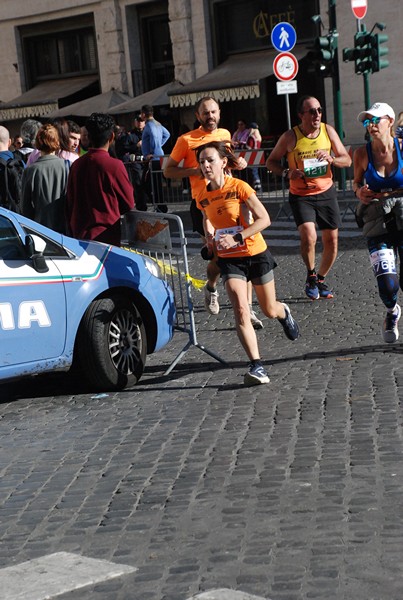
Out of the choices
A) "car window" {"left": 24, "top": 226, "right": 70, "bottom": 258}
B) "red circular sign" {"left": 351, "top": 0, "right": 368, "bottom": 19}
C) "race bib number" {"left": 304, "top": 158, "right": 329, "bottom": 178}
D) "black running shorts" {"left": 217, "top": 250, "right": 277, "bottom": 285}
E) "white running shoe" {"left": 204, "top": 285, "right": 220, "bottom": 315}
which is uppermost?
"red circular sign" {"left": 351, "top": 0, "right": 368, "bottom": 19}

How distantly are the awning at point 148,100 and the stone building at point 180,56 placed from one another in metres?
0.19

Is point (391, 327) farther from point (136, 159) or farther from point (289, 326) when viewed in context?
point (136, 159)

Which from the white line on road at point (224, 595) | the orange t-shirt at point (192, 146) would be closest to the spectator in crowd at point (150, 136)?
the orange t-shirt at point (192, 146)

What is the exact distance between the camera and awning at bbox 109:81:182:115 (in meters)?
32.9

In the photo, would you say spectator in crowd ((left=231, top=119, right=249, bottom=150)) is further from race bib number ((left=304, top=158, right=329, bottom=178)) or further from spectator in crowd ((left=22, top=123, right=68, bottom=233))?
spectator in crowd ((left=22, top=123, right=68, bottom=233))

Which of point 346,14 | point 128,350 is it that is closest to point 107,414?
point 128,350

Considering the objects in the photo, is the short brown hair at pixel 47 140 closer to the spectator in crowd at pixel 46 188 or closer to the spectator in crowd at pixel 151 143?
the spectator in crowd at pixel 46 188

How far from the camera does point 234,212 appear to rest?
8594 millimetres

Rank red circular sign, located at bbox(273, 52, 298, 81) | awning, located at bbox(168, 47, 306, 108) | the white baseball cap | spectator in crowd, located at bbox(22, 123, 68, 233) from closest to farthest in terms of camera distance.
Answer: the white baseball cap < spectator in crowd, located at bbox(22, 123, 68, 233) < red circular sign, located at bbox(273, 52, 298, 81) < awning, located at bbox(168, 47, 306, 108)

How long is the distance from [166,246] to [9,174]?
3349 millimetres

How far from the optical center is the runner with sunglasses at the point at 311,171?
1151 centimetres

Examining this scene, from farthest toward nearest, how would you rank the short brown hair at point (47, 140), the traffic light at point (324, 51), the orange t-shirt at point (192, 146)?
the traffic light at point (324, 51), the orange t-shirt at point (192, 146), the short brown hair at point (47, 140)

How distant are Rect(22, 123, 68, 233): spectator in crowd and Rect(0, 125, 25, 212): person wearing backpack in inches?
61.0

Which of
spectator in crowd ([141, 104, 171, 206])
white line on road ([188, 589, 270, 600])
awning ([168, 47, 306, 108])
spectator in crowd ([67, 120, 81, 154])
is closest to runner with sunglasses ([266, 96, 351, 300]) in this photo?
spectator in crowd ([67, 120, 81, 154])
